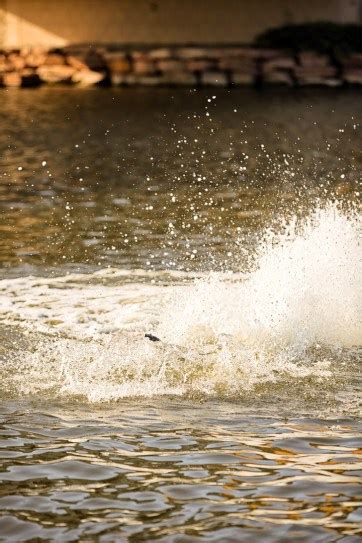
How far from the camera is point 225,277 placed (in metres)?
13.9

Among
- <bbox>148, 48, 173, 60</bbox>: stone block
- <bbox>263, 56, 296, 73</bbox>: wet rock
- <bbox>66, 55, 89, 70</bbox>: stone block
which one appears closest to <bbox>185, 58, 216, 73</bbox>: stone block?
<bbox>148, 48, 173, 60</bbox>: stone block

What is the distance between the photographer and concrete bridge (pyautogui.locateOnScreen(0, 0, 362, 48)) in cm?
4547

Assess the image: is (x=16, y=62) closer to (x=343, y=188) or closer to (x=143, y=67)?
(x=143, y=67)

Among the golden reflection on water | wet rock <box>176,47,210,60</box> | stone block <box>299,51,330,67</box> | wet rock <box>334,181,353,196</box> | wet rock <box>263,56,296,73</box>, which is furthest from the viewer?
wet rock <box>176,47,210,60</box>

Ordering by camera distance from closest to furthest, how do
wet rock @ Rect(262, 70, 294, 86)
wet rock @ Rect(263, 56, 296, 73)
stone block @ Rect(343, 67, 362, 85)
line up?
stone block @ Rect(343, 67, 362, 85), wet rock @ Rect(262, 70, 294, 86), wet rock @ Rect(263, 56, 296, 73)

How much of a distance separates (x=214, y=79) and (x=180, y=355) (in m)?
30.6

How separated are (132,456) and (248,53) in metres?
34.2

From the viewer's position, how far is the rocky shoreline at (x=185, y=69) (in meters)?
40.1

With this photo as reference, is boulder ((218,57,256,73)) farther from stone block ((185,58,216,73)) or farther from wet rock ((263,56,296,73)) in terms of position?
wet rock ((263,56,296,73))

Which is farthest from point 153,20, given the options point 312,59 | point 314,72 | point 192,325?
point 192,325

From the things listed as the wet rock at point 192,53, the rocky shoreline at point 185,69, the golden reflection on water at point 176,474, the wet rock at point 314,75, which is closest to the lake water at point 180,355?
the golden reflection on water at point 176,474

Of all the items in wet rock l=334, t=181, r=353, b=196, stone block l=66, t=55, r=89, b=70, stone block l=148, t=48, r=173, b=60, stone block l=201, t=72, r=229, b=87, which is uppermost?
stone block l=148, t=48, r=173, b=60

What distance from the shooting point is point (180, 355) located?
33.4 ft

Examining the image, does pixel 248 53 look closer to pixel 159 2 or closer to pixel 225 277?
pixel 159 2
